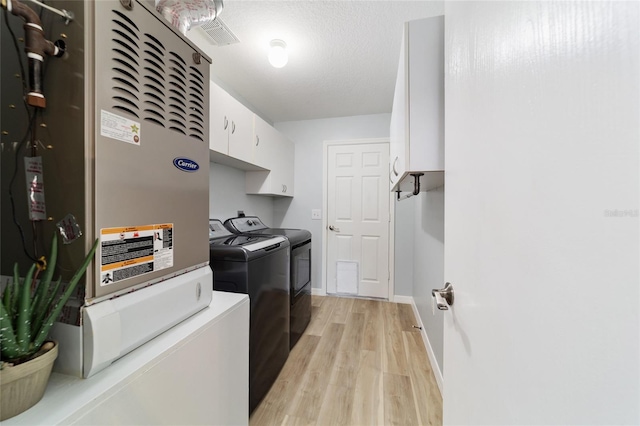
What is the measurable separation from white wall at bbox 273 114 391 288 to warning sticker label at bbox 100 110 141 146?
104 inches

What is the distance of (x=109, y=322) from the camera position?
53 cm

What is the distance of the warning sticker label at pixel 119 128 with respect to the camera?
1.83 feet

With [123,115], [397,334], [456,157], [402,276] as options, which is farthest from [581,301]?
[402,276]

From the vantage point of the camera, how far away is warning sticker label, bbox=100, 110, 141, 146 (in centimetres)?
56

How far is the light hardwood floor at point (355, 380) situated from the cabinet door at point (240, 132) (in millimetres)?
1707

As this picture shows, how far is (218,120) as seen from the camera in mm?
1701

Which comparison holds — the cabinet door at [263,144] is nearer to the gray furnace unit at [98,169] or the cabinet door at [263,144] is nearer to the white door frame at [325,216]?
the white door frame at [325,216]

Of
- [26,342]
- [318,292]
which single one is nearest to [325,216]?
[318,292]

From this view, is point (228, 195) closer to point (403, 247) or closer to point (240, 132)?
point (240, 132)

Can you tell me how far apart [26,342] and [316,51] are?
2.11 meters

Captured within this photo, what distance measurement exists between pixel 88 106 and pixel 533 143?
2.85 ft

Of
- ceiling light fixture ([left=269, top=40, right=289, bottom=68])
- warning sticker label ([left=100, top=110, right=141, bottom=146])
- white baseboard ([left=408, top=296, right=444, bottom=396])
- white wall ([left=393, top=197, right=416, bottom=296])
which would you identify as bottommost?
white baseboard ([left=408, top=296, right=444, bottom=396])

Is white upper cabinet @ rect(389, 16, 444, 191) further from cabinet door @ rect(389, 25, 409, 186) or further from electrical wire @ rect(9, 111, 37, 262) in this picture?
electrical wire @ rect(9, 111, 37, 262)

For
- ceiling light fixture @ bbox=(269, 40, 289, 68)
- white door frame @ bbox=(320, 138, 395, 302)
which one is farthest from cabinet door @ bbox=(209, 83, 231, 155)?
white door frame @ bbox=(320, 138, 395, 302)
